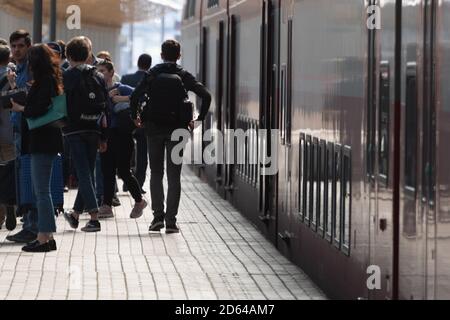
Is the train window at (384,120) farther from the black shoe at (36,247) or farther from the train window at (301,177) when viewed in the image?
the black shoe at (36,247)

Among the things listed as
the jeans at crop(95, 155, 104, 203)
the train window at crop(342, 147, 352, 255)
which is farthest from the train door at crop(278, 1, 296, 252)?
the jeans at crop(95, 155, 104, 203)

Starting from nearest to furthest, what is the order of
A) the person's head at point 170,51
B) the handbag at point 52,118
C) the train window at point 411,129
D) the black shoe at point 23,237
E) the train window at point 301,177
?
the train window at point 411,129 < the train window at point 301,177 < the handbag at point 52,118 < the black shoe at point 23,237 < the person's head at point 170,51

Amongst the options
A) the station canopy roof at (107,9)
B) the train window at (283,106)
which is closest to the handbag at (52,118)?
the train window at (283,106)

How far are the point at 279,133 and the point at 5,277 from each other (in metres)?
3.29

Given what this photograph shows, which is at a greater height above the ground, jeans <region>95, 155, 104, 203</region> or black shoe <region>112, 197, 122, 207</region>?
jeans <region>95, 155, 104, 203</region>

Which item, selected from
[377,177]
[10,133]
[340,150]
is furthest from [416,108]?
[10,133]

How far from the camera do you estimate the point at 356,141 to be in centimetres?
908

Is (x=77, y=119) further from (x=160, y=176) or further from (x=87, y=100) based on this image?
(x=160, y=176)

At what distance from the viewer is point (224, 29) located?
1938 centimetres

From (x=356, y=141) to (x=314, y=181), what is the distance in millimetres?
1853

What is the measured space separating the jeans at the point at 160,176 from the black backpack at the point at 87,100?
652 mm

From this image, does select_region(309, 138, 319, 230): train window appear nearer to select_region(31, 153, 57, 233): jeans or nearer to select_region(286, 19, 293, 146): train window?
select_region(286, 19, 293, 146): train window

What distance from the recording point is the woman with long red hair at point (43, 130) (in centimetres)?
1216

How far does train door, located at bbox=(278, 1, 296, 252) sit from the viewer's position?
12523mm
